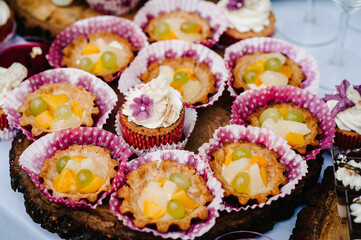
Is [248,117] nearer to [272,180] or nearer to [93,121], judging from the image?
[272,180]

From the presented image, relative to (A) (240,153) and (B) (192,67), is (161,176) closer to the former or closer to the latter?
(A) (240,153)

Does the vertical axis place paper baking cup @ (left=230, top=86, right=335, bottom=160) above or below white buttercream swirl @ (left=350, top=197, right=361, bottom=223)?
below

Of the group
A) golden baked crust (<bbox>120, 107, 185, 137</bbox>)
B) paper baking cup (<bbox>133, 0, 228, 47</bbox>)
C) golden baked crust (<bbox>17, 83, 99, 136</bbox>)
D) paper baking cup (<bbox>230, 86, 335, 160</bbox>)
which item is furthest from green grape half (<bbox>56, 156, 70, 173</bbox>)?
paper baking cup (<bbox>133, 0, 228, 47</bbox>)

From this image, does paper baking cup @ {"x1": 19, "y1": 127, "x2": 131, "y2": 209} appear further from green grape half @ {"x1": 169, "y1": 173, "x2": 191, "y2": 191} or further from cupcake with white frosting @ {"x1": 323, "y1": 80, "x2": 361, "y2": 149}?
cupcake with white frosting @ {"x1": 323, "y1": 80, "x2": 361, "y2": 149}

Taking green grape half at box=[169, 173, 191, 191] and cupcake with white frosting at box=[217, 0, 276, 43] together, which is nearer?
green grape half at box=[169, 173, 191, 191]

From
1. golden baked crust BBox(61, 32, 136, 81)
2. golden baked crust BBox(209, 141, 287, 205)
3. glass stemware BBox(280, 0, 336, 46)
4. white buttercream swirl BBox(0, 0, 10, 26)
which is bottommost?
glass stemware BBox(280, 0, 336, 46)

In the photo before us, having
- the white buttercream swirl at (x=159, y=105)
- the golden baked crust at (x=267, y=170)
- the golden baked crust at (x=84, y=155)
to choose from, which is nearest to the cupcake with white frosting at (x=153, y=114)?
the white buttercream swirl at (x=159, y=105)

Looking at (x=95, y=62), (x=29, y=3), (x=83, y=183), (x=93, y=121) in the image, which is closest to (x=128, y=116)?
(x=93, y=121)
